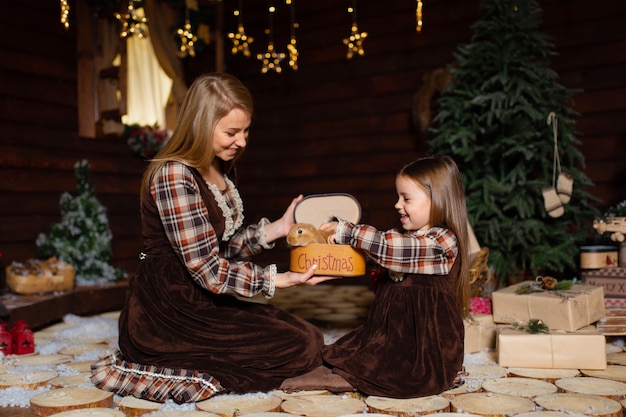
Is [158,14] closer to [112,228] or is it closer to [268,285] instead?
[112,228]

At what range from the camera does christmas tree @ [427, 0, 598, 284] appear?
3721 millimetres

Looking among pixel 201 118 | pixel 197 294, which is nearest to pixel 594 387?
pixel 197 294

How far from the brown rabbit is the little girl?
0.16ft

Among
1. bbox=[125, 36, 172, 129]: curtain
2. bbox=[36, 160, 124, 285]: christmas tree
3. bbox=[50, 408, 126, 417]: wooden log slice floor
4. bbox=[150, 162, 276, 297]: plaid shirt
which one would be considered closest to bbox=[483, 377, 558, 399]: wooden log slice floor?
bbox=[150, 162, 276, 297]: plaid shirt

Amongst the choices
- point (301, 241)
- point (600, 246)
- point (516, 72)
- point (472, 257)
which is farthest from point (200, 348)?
point (516, 72)

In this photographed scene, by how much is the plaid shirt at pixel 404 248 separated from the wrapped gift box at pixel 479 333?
2.19 ft

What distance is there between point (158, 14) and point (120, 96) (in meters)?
1.21

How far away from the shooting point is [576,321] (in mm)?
2738

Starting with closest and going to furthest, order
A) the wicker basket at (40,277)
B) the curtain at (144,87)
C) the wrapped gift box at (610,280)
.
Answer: the wrapped gift box at (610,280)
the wicker basket at (40,277)
the curtain at (144,87)

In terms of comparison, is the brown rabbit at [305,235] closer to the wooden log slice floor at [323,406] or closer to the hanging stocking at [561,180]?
the wooden log slice floor at [323,406]

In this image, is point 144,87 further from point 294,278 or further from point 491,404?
point 491,404

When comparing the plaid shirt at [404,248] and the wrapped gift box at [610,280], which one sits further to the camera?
the wrapped gift box at [610,280]

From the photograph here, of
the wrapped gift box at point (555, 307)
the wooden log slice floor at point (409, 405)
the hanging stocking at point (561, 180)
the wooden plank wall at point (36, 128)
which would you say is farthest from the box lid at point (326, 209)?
the wooden plank wall at point (36, 128)

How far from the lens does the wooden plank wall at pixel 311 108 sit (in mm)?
4668
